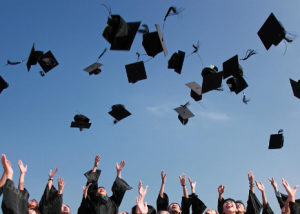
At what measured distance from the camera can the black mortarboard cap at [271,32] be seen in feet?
15.7

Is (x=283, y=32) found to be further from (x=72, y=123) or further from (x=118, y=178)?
(x=72, y=123)

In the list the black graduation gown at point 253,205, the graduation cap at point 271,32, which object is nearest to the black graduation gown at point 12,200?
the black graduation gown at point 253,205

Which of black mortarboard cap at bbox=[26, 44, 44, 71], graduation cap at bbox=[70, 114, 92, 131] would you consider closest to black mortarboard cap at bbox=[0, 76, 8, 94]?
black mortarboard cap at bbox=[26, 44, 44, 71]

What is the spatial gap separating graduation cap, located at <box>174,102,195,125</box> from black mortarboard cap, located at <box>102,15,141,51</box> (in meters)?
1.83

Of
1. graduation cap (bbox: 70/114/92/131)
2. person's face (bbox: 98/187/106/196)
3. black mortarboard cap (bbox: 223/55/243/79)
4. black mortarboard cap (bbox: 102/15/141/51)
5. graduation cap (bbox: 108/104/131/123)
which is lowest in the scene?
person's face (bbox: 98/187/106/196)

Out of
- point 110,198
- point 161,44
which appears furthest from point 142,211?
point 161,44

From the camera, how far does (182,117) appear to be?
5.84 meters

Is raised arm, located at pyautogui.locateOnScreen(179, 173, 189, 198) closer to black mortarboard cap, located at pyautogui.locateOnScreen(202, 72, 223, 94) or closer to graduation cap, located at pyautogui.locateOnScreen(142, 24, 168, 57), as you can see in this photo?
black mortarboard cap, located at pyautogui.locateOnScreen(202, 72, 223, 94)

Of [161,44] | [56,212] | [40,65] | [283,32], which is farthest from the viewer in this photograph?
[40,65]

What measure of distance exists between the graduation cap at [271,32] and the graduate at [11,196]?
14.1 feet

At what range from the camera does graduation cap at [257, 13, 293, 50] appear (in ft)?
15.7

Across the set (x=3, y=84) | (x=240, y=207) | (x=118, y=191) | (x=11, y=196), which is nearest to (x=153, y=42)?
(x=118, y=191)

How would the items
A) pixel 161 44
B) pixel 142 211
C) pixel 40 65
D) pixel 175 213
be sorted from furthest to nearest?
1. pixel 40 65
2. pixel 161 44
3. pixel 175 213
4. pixel 142 211

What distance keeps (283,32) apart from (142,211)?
3671mm
